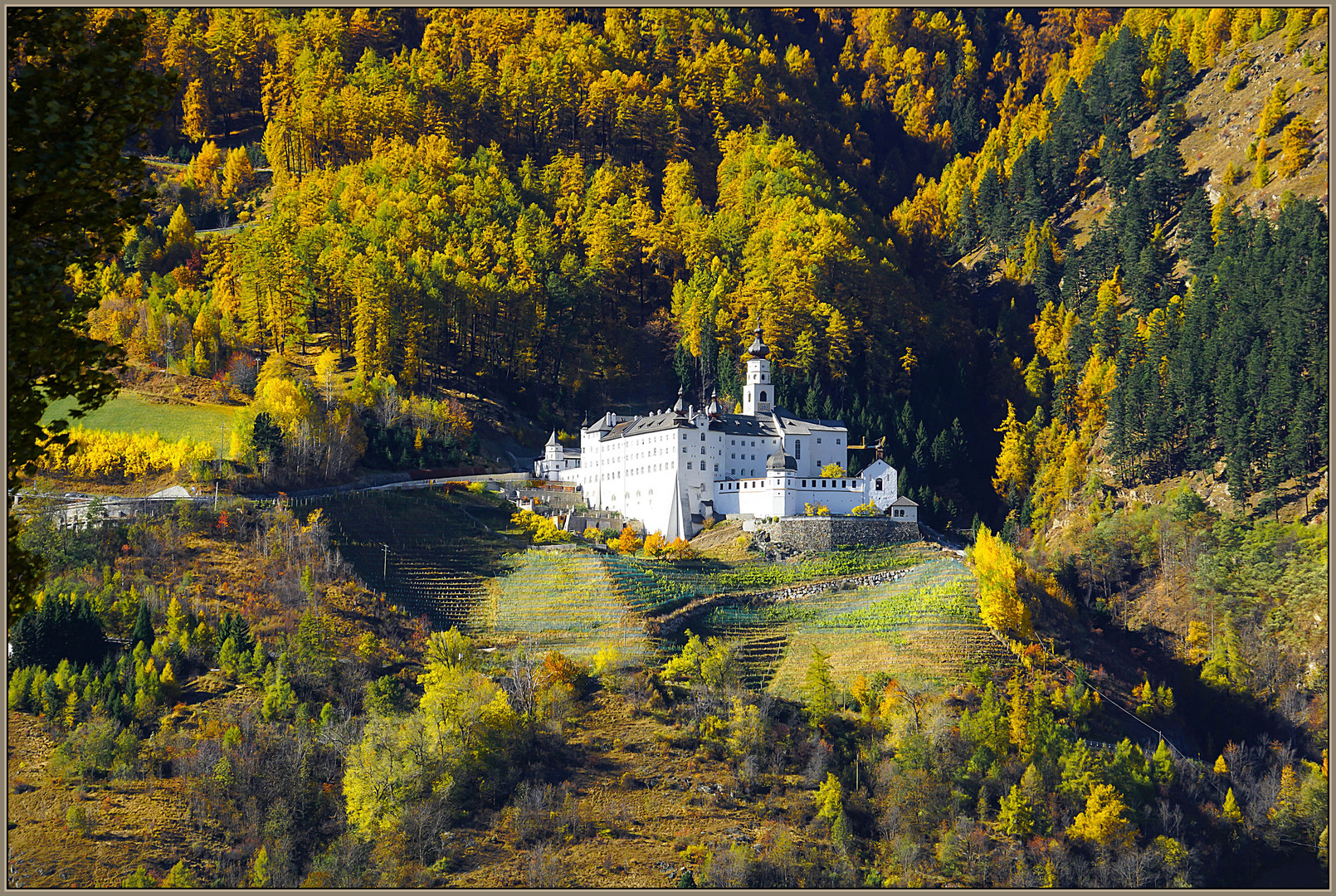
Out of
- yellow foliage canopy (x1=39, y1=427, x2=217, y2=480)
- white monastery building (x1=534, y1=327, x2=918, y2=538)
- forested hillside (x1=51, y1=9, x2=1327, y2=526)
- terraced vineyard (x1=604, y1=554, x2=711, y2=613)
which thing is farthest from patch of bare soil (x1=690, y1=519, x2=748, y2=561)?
yellow foliage canopy (x1=39, y1=427, x2=217, y2=480)

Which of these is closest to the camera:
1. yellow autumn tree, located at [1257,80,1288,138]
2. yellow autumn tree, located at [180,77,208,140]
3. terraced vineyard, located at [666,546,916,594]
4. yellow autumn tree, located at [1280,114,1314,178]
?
terraced vineyard, located at [666,546,916,594]

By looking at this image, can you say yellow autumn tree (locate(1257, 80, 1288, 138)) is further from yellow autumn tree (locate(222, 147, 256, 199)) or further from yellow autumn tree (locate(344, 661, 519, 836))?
yellow autumn tree (locate(222, 147, 256, 199))

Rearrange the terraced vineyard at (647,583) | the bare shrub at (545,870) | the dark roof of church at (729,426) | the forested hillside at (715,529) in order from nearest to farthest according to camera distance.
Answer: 1. the bare shrub at (545,870)
2. the forested hillside at (715,529)
3. the terraced vineyard at (647,583)
4. the dark roof of church at (729,426)

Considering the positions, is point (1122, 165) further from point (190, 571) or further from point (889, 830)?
point (190, 571)

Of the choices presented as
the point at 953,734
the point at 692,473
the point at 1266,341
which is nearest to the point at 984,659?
the point at 953,734

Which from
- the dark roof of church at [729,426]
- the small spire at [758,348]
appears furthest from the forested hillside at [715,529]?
the dark roof of church at [729,426]

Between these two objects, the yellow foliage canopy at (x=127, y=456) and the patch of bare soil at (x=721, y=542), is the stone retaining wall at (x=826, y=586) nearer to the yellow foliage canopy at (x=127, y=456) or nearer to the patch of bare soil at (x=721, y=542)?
the patch of bare soil at (x=721, y=542)

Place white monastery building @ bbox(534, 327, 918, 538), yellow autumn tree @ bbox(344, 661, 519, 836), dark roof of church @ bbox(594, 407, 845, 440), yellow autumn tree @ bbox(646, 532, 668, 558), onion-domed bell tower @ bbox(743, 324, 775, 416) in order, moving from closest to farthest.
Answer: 1. yellow autumn tree @ bbox(344, 661, 519, 836)
2. yellow autumn tree @ bbox(646, 532, 668, 558)
3. white monastery building @ bbox(534, 327, 918, 538)
4. dark roof of church @ bbox(594, 407, 845, 440)
5. onion-domed bell tower @ bbox(743, 324, 775, 416)
